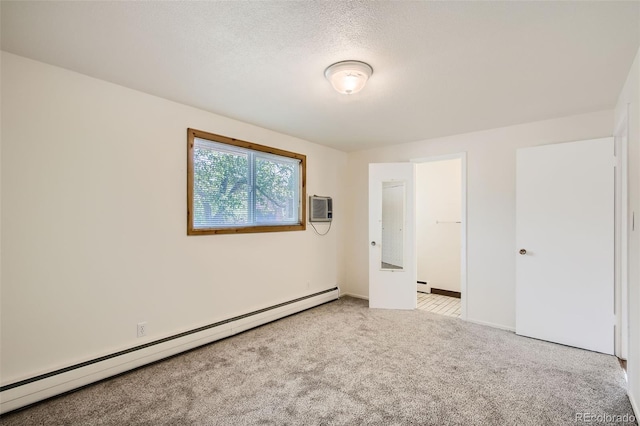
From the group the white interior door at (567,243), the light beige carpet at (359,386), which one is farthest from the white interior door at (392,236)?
the white interior door at (567,243)

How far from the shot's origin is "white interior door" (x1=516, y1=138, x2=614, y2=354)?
9.88 feet

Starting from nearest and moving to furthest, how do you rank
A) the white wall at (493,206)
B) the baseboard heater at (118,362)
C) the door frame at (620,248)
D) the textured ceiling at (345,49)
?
the textured ceiling at (345,49), the baseboard heater at (118,362), the door frame at (620,248), the white wall at (493,206)

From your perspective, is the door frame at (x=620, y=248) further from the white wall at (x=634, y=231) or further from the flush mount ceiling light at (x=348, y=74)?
the flush mount ceiling light at (x=348, y=74)

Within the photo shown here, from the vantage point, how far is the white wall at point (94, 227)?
2.14 meters

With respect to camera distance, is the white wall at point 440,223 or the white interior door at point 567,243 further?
the white wall at point 440,223

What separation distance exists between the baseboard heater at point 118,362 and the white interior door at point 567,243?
3.04 metres

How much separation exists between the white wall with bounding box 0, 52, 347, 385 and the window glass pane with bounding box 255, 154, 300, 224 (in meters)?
0.52

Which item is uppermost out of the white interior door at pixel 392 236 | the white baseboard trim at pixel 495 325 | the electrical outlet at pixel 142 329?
the white interior door at pixel 392 236

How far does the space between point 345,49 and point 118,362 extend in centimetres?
306

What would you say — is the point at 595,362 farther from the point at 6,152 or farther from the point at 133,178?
the point at 6,152

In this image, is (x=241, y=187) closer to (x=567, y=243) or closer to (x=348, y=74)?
(x=348, y=74)

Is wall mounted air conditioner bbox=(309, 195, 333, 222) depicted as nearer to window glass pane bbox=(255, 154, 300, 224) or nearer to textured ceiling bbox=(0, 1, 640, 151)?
window glass pane bbox=(255, 154, 300, 224)

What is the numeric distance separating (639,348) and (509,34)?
2134 millimetres


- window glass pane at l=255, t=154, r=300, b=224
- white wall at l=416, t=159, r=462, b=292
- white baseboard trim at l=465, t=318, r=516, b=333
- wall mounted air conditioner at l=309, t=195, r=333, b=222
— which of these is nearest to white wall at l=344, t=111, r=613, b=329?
white baseboard trim at l=465, t=318, r=516, b=333
